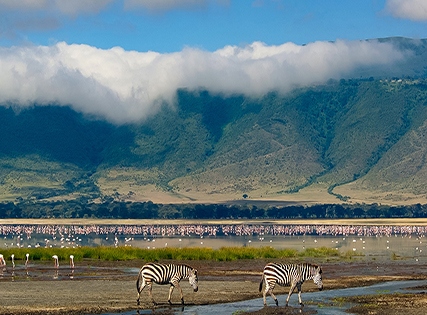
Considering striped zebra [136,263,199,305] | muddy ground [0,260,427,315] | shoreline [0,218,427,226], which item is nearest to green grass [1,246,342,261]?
muddy ground [0,260,427,315]

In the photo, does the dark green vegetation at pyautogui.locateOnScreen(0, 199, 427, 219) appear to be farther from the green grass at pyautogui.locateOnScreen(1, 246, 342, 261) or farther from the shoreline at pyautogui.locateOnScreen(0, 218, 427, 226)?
the green grass at pyautogui.locateOnScreen(1, 246, 342, 261)


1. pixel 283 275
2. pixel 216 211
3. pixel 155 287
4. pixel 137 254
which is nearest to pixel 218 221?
pixel 216 211

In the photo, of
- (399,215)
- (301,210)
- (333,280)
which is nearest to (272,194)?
(301,210)

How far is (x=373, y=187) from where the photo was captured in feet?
625

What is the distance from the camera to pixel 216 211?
173000 millimetres

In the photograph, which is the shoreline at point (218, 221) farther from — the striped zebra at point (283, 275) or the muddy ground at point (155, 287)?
the striped zebra at point (283, 275)

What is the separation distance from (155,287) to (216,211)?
138403mm

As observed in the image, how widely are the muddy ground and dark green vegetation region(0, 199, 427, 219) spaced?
118m

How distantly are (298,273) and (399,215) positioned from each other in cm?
14244

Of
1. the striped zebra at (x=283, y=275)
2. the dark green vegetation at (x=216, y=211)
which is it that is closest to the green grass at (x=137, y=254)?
the striped zebra at (x=283, y=275)

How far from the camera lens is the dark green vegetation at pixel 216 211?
169m

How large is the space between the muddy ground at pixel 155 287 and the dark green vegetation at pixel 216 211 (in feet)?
388

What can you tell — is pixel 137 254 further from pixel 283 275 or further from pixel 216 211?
pixel 216 211

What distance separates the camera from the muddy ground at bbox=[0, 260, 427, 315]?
27.7 metres
